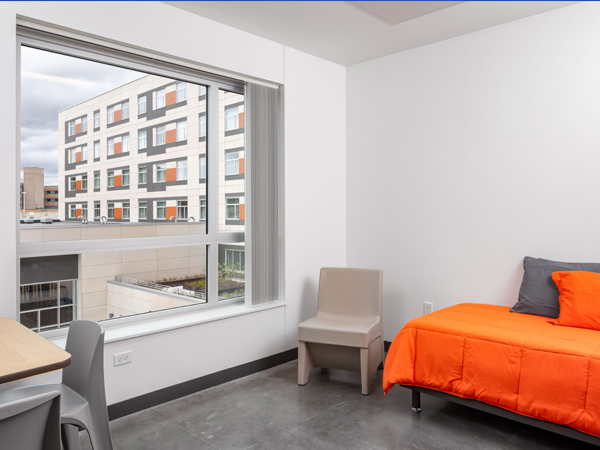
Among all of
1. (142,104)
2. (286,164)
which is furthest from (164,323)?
(286,164)

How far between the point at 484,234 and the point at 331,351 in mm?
1498

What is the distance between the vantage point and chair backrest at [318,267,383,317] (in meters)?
3.64

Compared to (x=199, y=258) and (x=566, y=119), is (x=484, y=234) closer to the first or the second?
(x=566, y=119)

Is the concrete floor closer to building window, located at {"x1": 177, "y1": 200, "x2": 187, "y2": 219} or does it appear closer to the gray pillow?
the gray pillow

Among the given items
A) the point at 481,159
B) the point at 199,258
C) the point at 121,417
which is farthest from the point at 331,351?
the point at 481,159

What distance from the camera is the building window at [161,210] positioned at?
3.32 metres

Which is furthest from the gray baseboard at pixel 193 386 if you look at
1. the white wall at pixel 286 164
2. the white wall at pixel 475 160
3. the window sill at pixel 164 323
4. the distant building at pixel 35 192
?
the distant building at pixel 35 192

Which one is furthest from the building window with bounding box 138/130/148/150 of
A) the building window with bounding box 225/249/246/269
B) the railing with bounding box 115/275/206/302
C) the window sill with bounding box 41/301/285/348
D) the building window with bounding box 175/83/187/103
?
the window sill with bounding box 41/301/285/348

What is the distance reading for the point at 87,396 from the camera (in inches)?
79.0

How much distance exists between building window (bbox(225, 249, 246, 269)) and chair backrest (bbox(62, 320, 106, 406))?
5.22ft

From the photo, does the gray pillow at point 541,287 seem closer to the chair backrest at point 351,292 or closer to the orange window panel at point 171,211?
the chair backrest at point 351,292

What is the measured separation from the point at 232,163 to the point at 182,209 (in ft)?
1.89

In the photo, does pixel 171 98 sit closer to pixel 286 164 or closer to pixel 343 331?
pixel 286 164

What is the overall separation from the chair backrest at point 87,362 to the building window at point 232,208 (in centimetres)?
167
